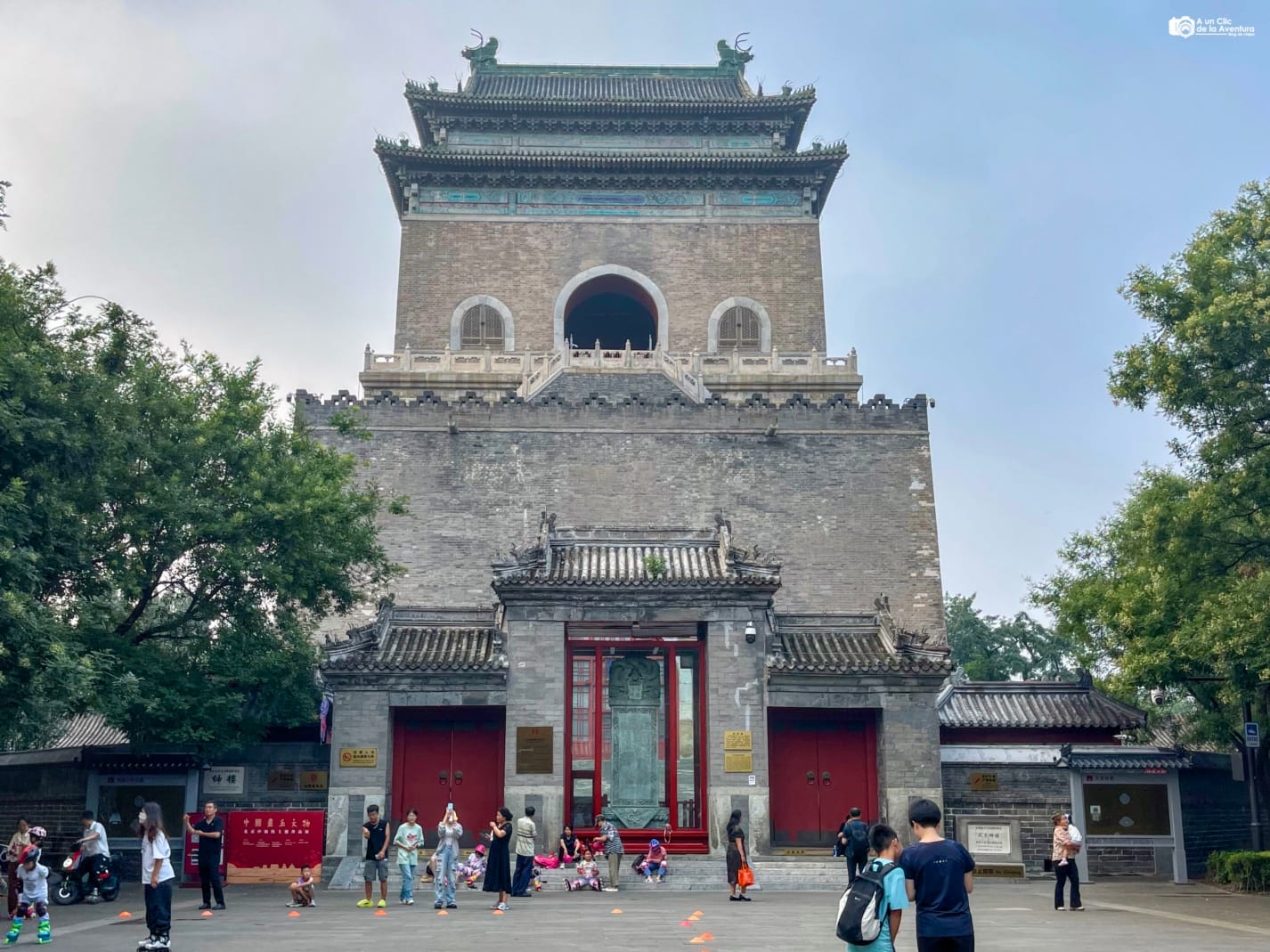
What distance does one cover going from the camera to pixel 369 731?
18422 mm

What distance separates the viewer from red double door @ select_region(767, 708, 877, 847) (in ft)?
63.4

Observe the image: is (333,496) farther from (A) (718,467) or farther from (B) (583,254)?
(B) (583,254)

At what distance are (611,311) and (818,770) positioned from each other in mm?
24237

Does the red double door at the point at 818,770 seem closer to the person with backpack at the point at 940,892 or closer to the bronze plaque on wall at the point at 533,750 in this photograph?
the bronze plaque on wall at the point at 533,750

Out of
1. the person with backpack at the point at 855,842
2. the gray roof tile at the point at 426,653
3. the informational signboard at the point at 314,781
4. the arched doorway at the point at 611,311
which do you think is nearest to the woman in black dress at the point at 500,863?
the person with backpack at the point at 855,842

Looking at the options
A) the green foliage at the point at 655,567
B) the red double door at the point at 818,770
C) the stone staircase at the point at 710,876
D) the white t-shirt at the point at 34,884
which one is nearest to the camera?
the white t-shirt at the point at 34,884

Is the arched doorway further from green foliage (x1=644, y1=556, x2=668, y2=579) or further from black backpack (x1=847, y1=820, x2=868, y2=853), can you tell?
black backpack (x1=847, y1=820, x2=868, y2=853)

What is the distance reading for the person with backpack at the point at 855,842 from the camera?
11.8 metres

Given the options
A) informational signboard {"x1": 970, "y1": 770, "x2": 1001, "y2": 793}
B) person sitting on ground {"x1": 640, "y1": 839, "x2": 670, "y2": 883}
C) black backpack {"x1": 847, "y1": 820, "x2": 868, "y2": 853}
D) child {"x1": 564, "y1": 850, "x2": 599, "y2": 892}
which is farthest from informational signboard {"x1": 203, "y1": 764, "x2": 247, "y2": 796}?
informational signboard {"x1": 970, "y1": 770, "x2": 1001, "y2": 793}

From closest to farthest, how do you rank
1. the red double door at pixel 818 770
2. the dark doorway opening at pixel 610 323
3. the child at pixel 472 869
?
the child at pixel 472 869
the red double door at pixel 818 770
the dark doorway opening at pixel 610 323

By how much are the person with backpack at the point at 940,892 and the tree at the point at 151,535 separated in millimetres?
9228

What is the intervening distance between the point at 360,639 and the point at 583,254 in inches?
801

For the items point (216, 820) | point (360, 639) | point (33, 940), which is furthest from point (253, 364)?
point (33, 940)

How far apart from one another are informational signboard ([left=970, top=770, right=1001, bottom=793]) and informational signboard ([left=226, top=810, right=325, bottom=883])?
9.42 metres
